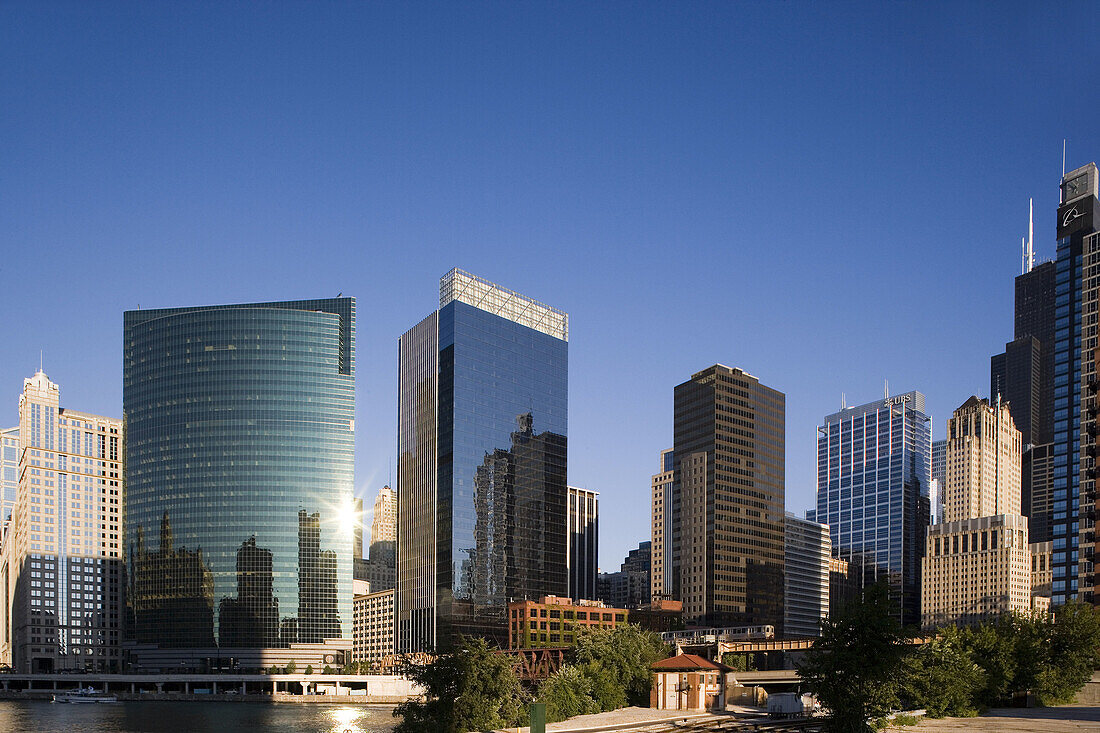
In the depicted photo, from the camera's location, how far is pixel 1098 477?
138m

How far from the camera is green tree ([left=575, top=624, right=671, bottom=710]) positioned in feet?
431

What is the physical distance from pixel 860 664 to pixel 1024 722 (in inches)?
936

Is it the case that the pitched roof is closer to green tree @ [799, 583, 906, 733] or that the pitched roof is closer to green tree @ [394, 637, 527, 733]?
green tree @ [394, 637, 527, 733]

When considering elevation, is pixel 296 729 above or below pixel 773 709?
below

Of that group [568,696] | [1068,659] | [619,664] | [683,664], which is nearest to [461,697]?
[568,696]

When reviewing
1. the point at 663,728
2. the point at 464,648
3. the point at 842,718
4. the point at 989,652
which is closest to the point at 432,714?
the point at 464,648

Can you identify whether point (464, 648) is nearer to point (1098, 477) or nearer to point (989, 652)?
point (989, 652)

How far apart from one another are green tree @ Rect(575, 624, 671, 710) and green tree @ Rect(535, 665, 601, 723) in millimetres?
2224

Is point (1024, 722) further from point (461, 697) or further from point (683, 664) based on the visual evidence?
point (461, 697)

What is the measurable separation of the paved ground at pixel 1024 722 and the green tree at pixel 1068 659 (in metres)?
5.75

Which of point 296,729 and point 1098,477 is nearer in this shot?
point 1098,477

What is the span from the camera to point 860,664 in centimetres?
8044

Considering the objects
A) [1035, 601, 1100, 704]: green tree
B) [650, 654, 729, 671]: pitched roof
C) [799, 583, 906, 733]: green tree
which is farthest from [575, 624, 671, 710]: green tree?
[799, 583, 906, 733]: green tree

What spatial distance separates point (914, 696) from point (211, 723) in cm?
12296
